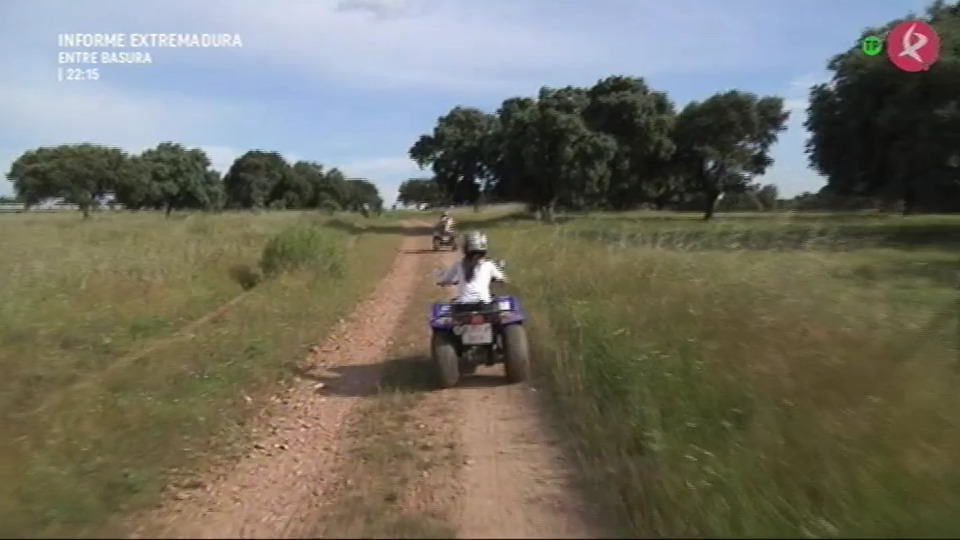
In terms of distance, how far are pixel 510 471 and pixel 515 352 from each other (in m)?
2.73

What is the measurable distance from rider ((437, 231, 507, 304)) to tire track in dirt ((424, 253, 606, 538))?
3.45 feet

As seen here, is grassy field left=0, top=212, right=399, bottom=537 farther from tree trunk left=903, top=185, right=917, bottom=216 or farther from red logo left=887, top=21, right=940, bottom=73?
tree trunk left=903, top=185, right=917, bottom=216

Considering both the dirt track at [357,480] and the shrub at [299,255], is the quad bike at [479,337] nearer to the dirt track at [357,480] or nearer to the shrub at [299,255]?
the dirt track at [357,480]

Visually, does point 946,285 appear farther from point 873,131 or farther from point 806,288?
point 873,131

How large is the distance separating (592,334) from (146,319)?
28.0ft

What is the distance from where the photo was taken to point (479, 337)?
9102 mm

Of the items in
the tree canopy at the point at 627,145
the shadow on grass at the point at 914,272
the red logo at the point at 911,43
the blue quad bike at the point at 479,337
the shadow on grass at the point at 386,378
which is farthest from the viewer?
the tree canopy at the point at 627,145

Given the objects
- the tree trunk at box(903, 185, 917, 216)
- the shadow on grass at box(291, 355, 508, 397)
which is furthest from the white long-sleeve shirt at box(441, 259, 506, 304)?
the tree trunk at box(903, 185, 917, 216)

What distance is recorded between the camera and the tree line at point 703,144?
83.0 ft

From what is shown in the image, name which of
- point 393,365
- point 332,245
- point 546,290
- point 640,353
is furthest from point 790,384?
point 332,245

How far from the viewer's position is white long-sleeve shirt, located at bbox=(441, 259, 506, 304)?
9.67m

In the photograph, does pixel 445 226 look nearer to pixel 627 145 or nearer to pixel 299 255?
pixel 299 255

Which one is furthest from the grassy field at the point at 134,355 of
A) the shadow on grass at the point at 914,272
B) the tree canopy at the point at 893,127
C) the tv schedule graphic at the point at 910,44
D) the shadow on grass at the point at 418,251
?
the tree canopy at the point at 893,127

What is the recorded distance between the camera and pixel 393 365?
34.9ft
